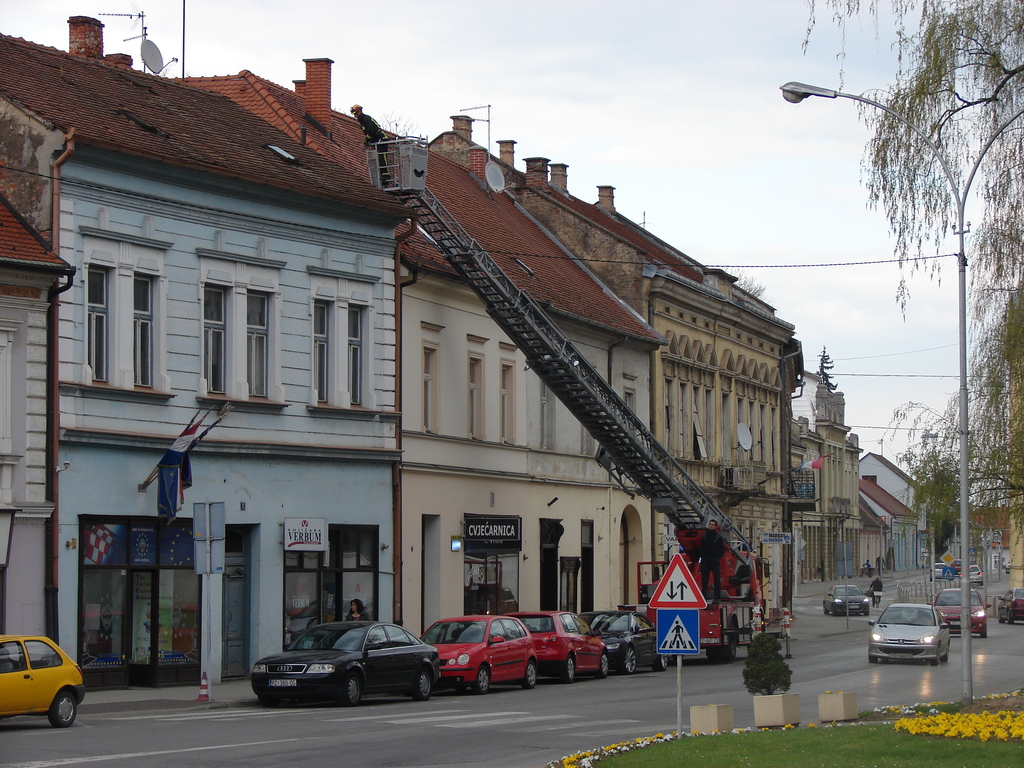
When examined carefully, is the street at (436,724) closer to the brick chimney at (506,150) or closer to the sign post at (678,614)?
the sign post at (678,614)

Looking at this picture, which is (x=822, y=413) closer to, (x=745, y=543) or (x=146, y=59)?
(x=745, y=543)

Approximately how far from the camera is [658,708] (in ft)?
77.2

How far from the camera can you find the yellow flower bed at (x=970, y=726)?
593 inches

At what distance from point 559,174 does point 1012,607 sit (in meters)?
25.5

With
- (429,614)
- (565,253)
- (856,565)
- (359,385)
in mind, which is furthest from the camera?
(856,565)

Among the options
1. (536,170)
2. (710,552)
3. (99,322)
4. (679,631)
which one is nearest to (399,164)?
(99,322)

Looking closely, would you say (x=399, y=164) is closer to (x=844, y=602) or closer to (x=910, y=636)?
(x=910, y=636)

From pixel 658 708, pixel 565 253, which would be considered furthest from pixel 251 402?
pixel 565 253

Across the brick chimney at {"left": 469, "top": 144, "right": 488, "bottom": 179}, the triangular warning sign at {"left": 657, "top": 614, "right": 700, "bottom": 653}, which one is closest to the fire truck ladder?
the brick chimney at {"left": 469, "top": 144, "right": 488, "bottom": 179}

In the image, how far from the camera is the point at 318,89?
3675 cm

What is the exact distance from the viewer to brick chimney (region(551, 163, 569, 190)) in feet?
177

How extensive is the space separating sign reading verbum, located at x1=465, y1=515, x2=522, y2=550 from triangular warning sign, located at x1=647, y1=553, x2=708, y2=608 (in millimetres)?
17757

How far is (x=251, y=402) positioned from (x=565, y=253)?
20.6 m

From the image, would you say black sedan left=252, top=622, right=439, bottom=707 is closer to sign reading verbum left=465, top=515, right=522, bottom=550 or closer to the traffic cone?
the traffic cone
